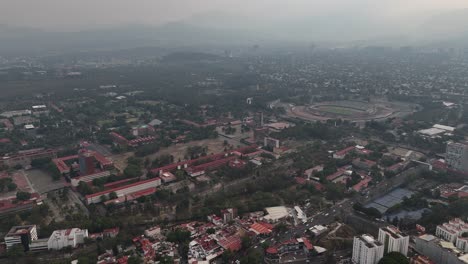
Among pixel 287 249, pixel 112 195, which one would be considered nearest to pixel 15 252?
pixel 112 195

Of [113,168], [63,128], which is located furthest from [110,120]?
[113,168]

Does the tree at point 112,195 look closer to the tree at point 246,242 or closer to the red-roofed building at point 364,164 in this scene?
the tree at point 246,242

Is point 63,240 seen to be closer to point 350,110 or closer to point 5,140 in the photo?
point 5,140

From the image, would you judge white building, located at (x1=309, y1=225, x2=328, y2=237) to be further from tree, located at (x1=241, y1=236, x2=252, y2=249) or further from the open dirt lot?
the open dirt lot

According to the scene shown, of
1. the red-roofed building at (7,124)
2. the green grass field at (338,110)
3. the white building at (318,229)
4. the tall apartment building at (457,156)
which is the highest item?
the tall apartment building at (457,156)

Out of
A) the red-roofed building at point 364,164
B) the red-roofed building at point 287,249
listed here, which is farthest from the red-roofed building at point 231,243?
the red-roofed building at point 364,164

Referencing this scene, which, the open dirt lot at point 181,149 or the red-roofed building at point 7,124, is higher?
the red-roofed building at point 7,124

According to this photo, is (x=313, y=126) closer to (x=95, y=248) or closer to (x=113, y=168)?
(x=113, y=168)
